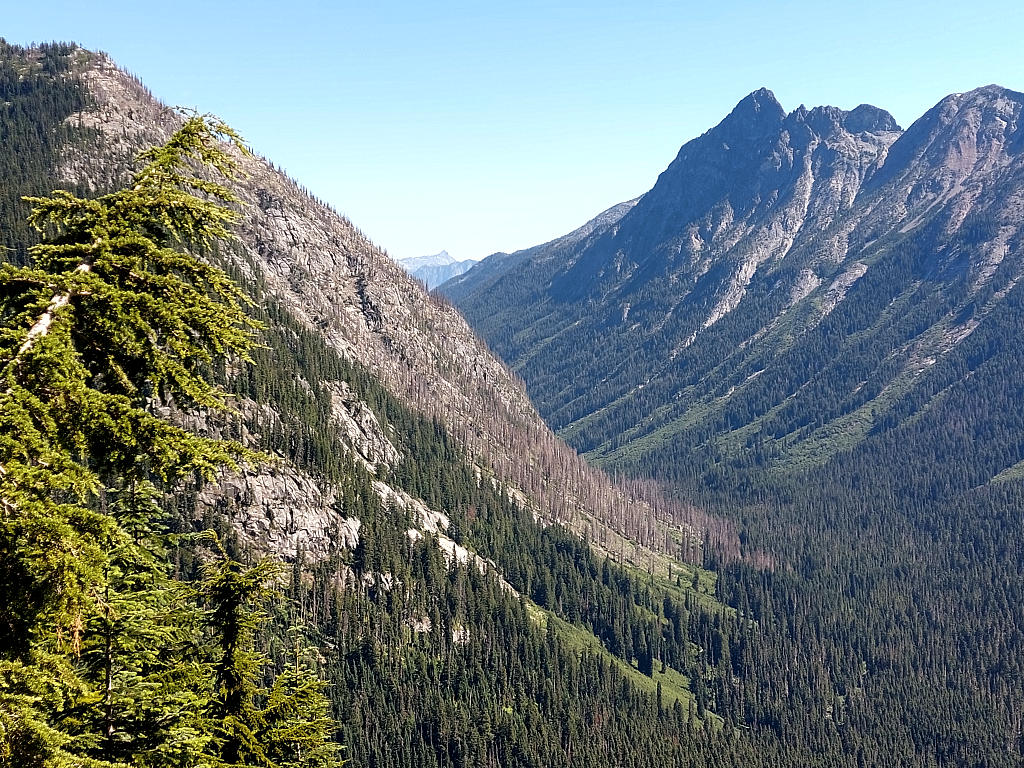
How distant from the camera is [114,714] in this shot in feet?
56.6

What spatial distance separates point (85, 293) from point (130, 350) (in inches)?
59.4

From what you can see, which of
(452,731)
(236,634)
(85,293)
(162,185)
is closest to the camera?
(85,293)

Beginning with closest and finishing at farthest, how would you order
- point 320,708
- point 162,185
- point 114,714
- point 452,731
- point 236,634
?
1. point 114,714
2. point 162,185
3. point 236,634
4. point 320,708
5. point 452,731

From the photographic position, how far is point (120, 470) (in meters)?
A: 16.3

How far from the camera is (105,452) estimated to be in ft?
52.6

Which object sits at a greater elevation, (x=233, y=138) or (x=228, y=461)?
(x=233, y=138)

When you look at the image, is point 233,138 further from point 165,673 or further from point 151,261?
point 165,673

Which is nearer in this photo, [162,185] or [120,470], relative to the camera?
[120,470]

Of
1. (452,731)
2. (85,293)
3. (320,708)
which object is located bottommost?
(452,731)

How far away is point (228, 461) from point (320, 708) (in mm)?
15544

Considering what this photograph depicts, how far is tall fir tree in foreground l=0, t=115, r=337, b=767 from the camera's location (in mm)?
13367

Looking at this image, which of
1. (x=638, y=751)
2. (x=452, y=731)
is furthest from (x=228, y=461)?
(x=638, y=751)

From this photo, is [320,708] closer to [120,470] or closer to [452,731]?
[120,470]

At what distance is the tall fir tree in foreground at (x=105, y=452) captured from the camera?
526 inches
